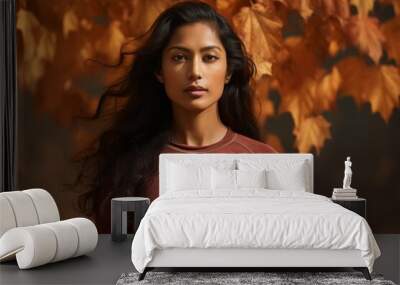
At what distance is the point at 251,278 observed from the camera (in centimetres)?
491

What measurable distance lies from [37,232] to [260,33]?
3214 mm

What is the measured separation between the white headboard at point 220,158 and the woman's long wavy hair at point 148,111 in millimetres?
170

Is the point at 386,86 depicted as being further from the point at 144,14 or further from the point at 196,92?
the point at 144,14

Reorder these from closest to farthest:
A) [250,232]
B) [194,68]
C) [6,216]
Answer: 1. [250,232]
2. [6,216]
3. [194,68]

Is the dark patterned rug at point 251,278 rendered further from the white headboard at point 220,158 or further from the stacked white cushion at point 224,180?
the white headboard at point 220,158

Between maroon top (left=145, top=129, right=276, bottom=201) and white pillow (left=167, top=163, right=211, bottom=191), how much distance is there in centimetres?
42

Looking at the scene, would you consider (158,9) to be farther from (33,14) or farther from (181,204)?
(181,204)

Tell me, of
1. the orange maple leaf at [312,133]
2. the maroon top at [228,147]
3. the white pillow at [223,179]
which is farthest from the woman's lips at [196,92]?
the orange maple leaf at [312,133]

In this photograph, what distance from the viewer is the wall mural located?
23.2 feet

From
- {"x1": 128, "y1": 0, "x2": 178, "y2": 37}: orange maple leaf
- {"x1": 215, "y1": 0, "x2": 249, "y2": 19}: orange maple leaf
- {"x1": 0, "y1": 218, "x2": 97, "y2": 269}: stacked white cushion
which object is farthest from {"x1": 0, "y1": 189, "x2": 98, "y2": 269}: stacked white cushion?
{"x1": 215, "y1": 0, "x2": 249, "y2": 19}: orange maple leaf

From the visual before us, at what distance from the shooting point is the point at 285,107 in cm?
710

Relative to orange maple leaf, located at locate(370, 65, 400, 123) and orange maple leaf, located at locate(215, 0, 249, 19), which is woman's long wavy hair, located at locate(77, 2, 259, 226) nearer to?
orange maple leaf, located at locate(215, 0, 249, 19)

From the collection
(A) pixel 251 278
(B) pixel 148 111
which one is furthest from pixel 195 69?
(A) pixel 251 278

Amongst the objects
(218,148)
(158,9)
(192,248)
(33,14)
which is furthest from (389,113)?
(33,14)
